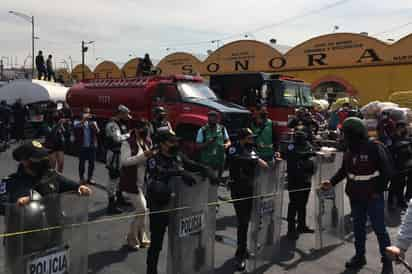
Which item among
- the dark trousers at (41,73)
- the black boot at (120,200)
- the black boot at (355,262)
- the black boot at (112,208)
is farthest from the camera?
the dark trousers at (41,73)

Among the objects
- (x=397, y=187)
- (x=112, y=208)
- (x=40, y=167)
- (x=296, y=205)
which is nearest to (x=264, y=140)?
(x=296, y=205)

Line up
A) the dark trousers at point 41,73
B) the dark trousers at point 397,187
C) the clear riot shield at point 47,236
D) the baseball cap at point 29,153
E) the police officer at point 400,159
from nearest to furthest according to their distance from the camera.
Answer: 1. the clear riot shield at point 47,236
2. the baseball cap at point 29,153
3. the police officer at point 400,159
4. the dark trousers at point 397,187
5. the dark trousers at point 41,73

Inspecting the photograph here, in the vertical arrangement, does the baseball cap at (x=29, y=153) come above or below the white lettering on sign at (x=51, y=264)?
above

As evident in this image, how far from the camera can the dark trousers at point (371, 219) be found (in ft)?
15.6

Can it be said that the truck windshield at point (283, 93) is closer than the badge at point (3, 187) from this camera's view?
No

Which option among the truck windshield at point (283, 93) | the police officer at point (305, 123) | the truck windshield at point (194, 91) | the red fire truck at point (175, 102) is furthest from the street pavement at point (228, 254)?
the truck windshield at point (283, 93)

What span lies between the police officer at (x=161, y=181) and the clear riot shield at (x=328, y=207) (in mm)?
1963

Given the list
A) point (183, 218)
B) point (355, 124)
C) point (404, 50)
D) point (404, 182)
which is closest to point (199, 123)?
point (404, 182)

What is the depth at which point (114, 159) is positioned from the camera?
7.04m

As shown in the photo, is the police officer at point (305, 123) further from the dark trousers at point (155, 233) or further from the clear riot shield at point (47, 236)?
the clear riot shield at point (47, 236)

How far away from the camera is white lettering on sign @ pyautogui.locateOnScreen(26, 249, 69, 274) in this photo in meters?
2.77

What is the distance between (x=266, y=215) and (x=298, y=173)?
4.64 ft

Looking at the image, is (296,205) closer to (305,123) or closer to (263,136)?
(305,123)

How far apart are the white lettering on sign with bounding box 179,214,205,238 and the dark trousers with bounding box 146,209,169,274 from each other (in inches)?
9.3
